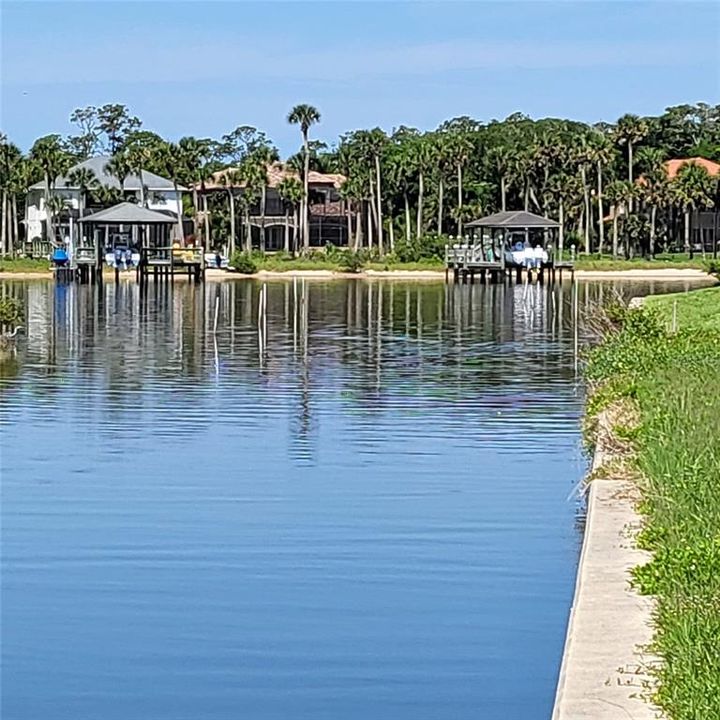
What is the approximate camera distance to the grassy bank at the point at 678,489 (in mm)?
7988

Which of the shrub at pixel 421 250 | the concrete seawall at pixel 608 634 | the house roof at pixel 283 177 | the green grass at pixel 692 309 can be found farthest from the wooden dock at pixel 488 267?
the concrete seawall at pixel 608 634

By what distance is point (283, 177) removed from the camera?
11262 centimetres

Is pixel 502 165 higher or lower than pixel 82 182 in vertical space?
higher

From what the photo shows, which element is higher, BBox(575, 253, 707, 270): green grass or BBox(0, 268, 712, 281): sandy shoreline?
BBox(575, 253, 707, 270): green grass

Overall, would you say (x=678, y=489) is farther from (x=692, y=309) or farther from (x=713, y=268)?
(x=713, y=268)

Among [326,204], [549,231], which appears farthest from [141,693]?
[326,204]

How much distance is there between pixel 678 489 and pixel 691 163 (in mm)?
97844

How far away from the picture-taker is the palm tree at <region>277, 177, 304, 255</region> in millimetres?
105250

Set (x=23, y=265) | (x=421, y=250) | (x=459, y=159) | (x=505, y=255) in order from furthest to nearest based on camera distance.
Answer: (x=459, y=159) < (x=421, y=250) < (x=23, y=265) < (x=505, y=255)

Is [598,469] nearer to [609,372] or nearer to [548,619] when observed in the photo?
[548,619]

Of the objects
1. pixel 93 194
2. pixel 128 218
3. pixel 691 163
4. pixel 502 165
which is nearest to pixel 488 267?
pixel 502 165

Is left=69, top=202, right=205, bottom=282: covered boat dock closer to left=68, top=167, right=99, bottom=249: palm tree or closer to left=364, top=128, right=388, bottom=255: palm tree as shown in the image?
left=68, top=167, right=99, bottom=249: palm tree

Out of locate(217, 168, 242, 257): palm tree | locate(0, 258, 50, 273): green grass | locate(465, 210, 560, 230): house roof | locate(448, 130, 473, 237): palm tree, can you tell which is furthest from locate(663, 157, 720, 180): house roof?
locate(0, 258, 50, 273): green grass

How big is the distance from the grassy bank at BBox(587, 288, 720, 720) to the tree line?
7800cm
